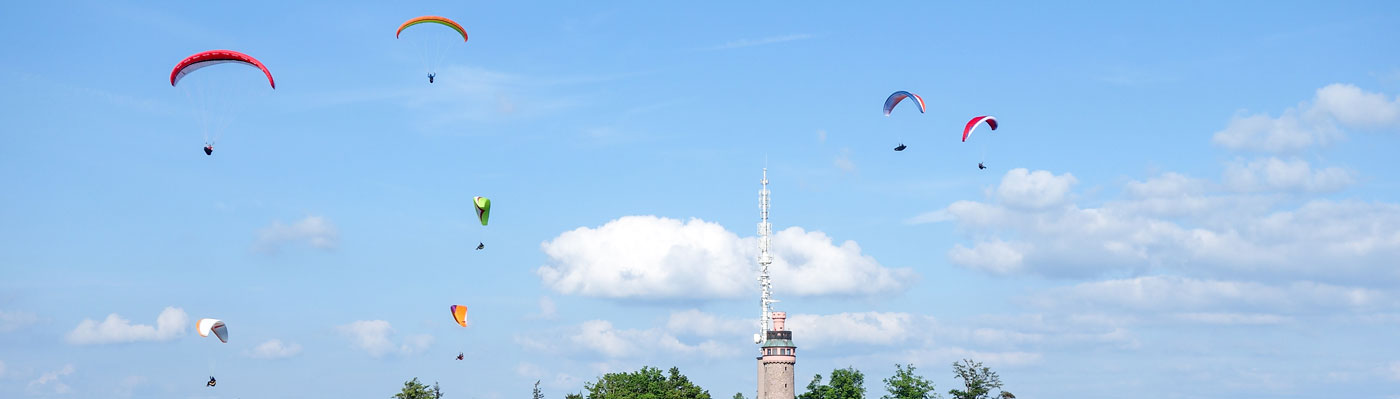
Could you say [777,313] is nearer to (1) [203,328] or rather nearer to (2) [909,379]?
(2) [909,379]

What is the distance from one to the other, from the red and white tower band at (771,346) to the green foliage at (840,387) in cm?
196

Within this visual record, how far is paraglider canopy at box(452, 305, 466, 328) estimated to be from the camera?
110 metres

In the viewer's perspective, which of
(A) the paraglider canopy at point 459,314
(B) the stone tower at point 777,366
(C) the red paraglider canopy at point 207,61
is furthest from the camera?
(B) the stone tower at point 777,366

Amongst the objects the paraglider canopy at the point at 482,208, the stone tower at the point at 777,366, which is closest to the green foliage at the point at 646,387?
the stone tower at the point at 777,366

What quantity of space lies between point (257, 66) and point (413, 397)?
44564 millimetres

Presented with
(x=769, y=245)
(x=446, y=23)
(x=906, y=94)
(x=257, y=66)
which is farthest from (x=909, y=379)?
(x=257, y=66)

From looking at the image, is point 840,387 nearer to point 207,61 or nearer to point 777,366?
point 777,366

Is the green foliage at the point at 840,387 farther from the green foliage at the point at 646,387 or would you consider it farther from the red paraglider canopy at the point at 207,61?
the red paraglider canopy at the point at 207,61

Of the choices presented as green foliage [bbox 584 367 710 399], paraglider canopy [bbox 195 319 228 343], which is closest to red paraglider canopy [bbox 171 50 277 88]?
paraglider canopy [bbox 195 319 228 343]

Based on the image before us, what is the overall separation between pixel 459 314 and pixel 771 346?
40014mm

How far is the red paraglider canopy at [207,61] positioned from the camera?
8444 centimetres

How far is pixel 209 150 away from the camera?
82500 millimetres

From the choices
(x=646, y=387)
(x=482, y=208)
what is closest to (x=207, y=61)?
(x=482, y=208)

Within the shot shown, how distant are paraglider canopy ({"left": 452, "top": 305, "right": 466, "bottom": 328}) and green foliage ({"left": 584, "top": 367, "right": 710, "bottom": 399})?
30.0m
